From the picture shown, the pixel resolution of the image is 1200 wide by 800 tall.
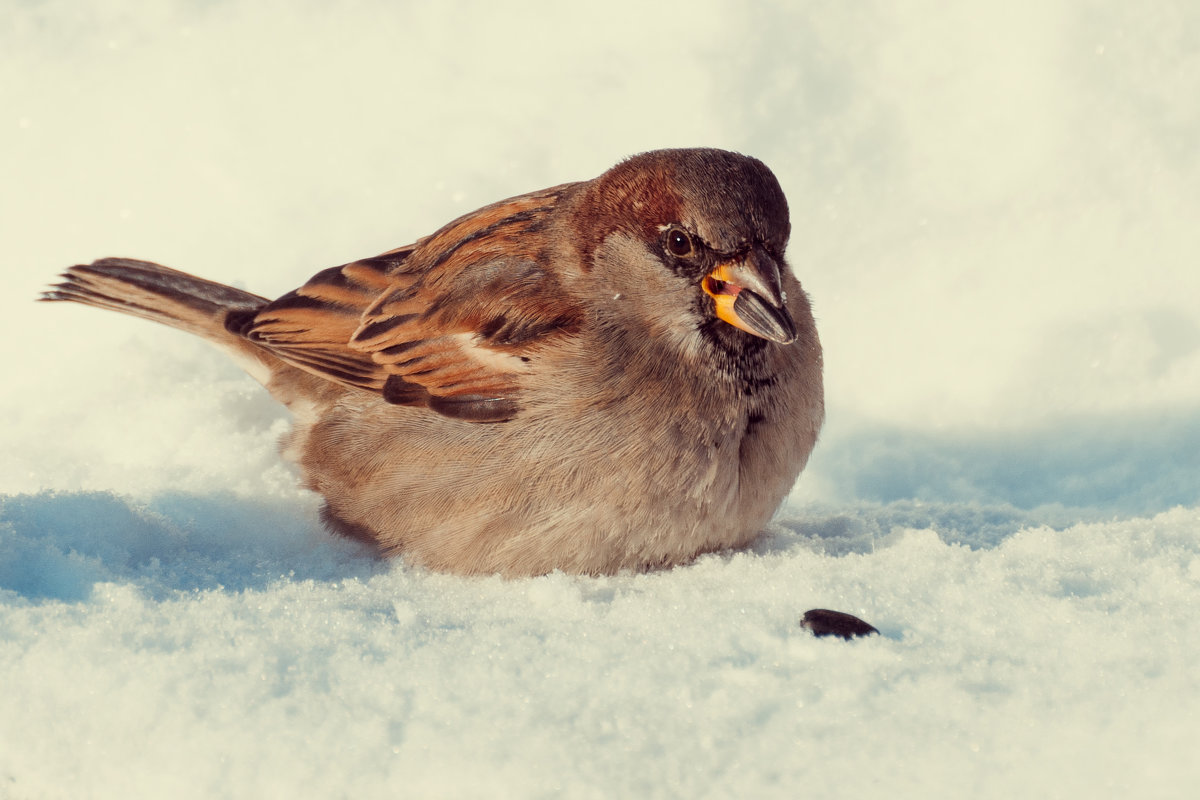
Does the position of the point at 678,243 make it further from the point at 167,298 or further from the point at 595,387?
the point at 167,298

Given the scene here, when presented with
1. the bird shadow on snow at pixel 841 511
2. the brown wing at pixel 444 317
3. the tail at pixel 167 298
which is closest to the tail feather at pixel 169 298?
the tail at pixel 167 298

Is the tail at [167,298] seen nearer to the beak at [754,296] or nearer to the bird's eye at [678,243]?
the bird's eye at [678,243]

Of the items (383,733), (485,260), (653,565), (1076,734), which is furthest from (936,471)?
(383,733)

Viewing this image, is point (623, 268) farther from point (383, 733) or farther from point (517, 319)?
point (383, 733)

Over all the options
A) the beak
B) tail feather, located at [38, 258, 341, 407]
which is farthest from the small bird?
tail feather, located at [38, 258, 341, 407]

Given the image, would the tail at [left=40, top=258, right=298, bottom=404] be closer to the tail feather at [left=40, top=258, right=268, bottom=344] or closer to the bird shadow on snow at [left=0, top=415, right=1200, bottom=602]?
the tail feather at [left=40, top=258, right=268, bottom=344]

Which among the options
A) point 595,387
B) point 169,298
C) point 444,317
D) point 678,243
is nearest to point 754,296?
point 678,243
